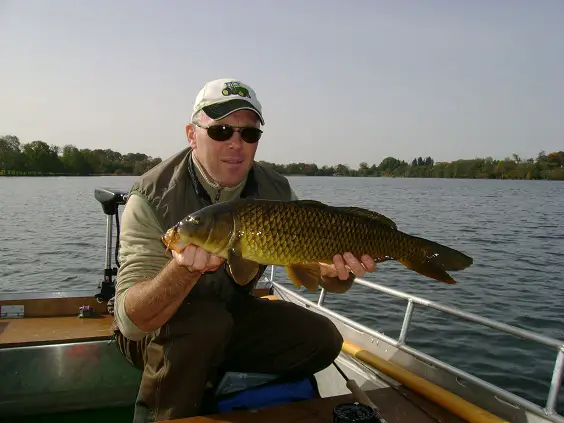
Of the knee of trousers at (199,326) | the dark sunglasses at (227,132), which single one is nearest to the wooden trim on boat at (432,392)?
the knee of trousers at (199,326)

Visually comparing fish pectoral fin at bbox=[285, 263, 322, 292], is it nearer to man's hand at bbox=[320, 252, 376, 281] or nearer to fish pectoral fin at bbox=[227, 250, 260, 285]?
man's hand at bbox=[320, 252, 376, 281]

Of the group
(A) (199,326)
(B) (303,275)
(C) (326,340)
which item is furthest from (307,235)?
(C) (326,340)

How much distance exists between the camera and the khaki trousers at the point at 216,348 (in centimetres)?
276

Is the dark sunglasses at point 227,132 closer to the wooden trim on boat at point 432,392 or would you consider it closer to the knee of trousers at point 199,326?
the knee of trousers at point 199,326

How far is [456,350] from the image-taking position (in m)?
7.95

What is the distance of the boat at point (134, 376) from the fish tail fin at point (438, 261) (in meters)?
0.49

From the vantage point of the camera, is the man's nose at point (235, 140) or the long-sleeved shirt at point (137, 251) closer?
the long-sleeved shirt at point (137, 251)

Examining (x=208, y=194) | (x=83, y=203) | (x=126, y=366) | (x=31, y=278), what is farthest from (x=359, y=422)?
(x=83, y=203)

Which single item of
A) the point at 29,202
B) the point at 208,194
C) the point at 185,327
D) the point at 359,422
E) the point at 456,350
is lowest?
the point at 29,202

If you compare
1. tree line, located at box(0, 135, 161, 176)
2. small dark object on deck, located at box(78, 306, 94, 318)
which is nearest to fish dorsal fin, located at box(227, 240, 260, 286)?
small dark object on deck, located at box(78, 306, 94, 318)

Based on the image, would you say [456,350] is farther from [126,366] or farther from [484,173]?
[484,173]

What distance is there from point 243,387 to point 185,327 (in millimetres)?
731

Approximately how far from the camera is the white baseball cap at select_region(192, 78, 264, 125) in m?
3.25

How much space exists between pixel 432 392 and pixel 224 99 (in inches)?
91.1
